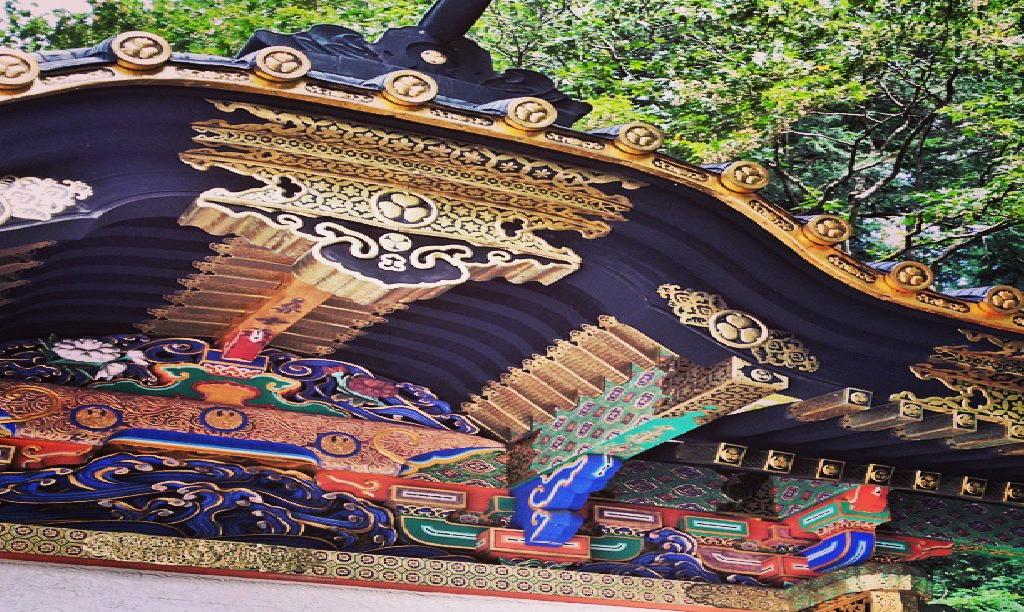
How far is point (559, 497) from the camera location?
493 centimetres

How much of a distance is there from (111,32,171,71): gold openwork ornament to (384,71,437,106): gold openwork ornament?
2.02 ft

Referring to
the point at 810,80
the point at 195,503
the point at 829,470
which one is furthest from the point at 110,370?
the point at 810,80

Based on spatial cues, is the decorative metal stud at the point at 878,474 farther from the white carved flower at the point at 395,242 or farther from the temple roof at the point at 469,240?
the white carved flower at the point at 395,242

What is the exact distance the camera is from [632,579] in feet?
17.9

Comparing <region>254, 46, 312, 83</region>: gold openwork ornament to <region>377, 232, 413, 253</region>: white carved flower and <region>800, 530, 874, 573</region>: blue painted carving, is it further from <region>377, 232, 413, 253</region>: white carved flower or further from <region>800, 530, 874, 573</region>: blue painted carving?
<region>800, 530, 874, 573</region>: blue painted carving

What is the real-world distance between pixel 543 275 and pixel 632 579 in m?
2.21

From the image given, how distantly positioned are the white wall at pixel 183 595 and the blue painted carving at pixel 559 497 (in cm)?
39

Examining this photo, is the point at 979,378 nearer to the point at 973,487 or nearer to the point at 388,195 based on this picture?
the point at 973,487

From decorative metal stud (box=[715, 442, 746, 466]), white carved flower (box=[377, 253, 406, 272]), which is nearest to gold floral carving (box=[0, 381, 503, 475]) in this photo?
decorative metal stud (box=[715, 442, 746, 466])

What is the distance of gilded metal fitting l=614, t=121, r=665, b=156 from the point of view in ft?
11.3

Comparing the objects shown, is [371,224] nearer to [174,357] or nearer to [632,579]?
[174,357]

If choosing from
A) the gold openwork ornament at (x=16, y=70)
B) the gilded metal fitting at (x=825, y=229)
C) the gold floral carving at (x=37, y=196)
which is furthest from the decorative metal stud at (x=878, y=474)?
the gold openwork ornament at (x=16, y=70)

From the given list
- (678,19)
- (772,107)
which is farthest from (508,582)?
(678,19)

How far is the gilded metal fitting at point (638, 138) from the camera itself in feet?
11.3
